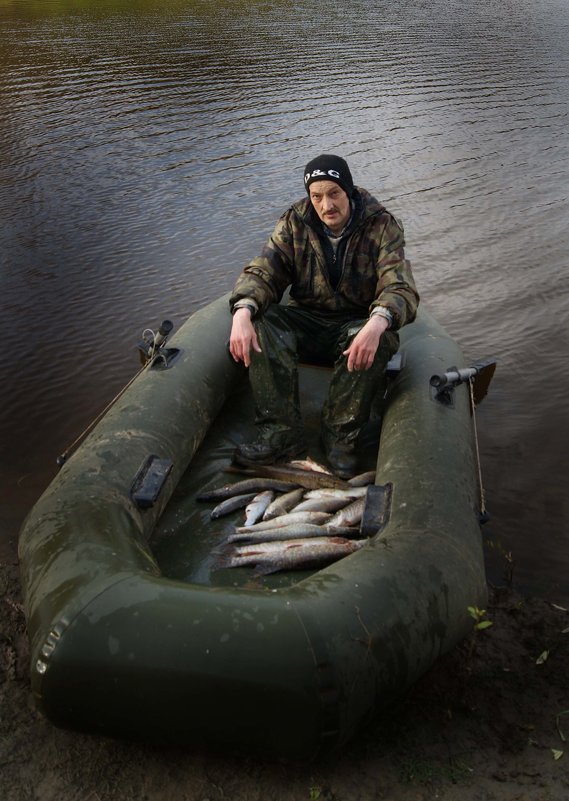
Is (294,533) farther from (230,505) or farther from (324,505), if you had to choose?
(230,505)

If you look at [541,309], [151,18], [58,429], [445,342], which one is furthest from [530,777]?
[151,18]

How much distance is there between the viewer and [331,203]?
480 centimetres

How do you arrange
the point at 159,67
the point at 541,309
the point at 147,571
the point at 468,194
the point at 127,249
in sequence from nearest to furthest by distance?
the point at 147,571, the point at 541,309, the point at 127,249, the point at 468,194, the point at 159,67

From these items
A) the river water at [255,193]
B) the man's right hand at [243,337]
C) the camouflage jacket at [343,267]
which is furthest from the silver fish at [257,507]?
the river water at [255,193]

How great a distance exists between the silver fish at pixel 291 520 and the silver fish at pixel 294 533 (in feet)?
0.19

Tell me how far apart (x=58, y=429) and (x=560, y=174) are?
10533 mm

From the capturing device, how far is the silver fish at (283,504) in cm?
443

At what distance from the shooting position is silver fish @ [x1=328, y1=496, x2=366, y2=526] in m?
4.25

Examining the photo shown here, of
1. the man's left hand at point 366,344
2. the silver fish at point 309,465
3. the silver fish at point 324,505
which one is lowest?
the silver fish at point 324,505

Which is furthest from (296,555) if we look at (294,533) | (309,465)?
(309,465)

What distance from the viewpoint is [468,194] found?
1274cm

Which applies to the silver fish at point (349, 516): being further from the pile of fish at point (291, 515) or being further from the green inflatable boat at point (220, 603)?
the green inflatable boat at point (220, 603)

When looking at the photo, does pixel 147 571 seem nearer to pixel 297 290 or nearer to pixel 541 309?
pixel 297 290

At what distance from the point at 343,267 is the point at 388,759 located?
3016 millimetres
